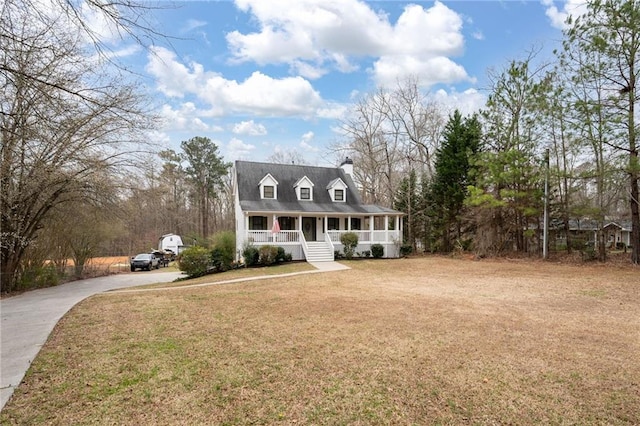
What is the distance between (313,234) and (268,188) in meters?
4.37

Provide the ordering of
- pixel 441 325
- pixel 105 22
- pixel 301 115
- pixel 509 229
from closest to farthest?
pixel 105 22 < pixel 441 325 < pixel 509 229 < pixel 301 115

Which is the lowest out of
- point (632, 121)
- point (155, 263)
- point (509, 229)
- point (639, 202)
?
point (155, 263)

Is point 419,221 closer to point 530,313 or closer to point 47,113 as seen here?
point 530,313

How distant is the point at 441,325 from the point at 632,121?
45.7 ft

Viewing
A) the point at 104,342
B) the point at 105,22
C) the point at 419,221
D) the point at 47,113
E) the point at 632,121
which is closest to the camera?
the point at 105,22

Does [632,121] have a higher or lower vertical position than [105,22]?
higher

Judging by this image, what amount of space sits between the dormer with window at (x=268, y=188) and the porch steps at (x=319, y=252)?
4465 millimetres

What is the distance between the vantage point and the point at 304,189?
78.1ft

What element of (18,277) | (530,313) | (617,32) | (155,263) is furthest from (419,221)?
(18,277)

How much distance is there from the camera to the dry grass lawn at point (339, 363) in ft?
11.4

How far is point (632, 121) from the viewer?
→ 45.3ft

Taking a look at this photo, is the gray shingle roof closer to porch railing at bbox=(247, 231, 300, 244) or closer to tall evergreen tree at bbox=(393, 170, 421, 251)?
porch railing at bbox=(247, 231, 300, 244)

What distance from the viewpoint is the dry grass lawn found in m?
3.47

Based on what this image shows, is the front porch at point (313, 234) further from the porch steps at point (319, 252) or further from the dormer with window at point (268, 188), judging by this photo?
the dormer with window at point (268, 188)
